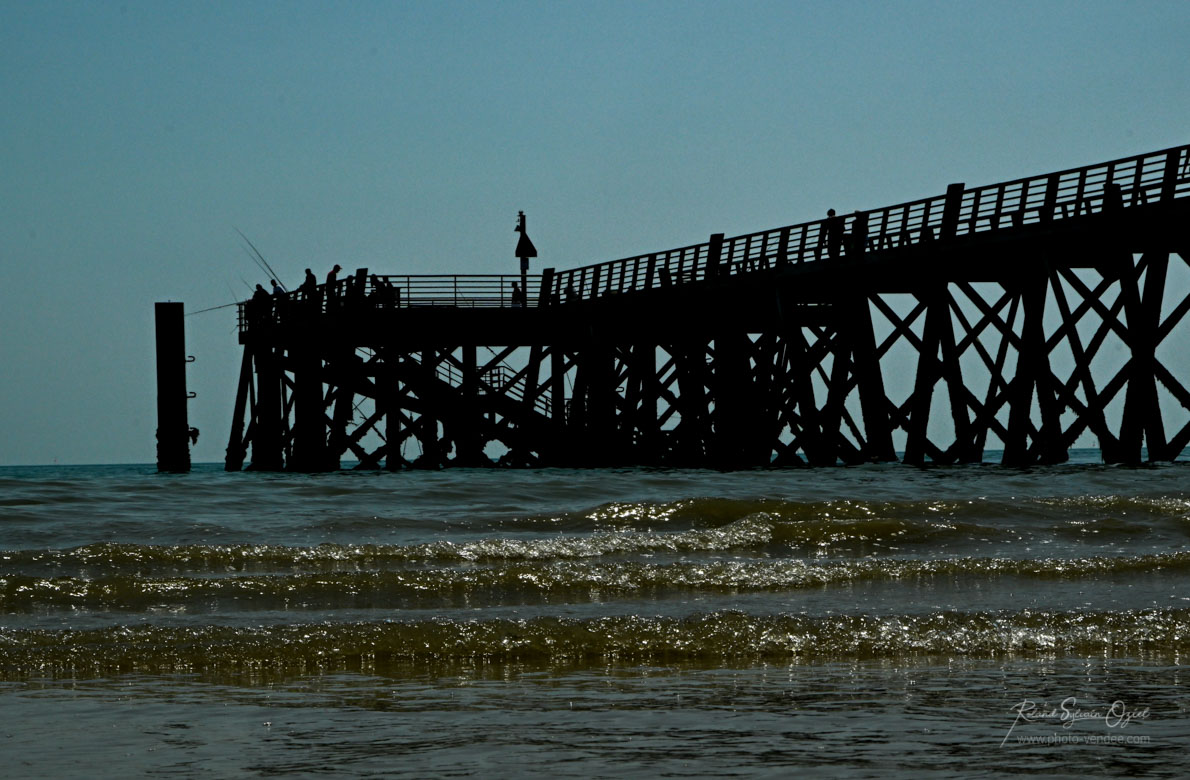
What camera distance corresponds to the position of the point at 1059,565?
10.5m

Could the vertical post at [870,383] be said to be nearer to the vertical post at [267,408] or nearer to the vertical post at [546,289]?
the vertical post at [546,289]

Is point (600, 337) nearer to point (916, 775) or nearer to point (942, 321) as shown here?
point (942, 321)

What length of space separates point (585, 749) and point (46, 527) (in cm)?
954

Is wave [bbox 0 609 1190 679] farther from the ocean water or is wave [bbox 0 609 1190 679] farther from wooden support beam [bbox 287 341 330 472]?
wooden support beam [bbox 287 341 330 472]

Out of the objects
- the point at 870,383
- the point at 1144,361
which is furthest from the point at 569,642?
the point at 870,383

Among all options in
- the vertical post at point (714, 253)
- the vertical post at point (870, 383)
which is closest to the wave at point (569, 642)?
the vertical post at point (870, 383)

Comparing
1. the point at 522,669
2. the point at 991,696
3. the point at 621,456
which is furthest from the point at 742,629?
the point at 621,456

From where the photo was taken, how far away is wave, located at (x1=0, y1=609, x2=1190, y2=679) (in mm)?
7523

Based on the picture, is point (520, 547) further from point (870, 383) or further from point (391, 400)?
point (391, 400)

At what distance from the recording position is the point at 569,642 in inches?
307

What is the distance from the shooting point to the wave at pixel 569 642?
7.52 m

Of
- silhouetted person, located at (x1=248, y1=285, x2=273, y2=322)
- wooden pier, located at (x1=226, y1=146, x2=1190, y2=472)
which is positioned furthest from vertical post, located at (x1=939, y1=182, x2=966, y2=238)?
silhouetted person, located at (x1=248, y1=285, x2=273, y2=322)

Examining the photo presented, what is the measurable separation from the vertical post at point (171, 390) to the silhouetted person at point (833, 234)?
13752 mm

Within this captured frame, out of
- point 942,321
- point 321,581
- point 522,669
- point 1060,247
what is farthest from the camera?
point 942,321
